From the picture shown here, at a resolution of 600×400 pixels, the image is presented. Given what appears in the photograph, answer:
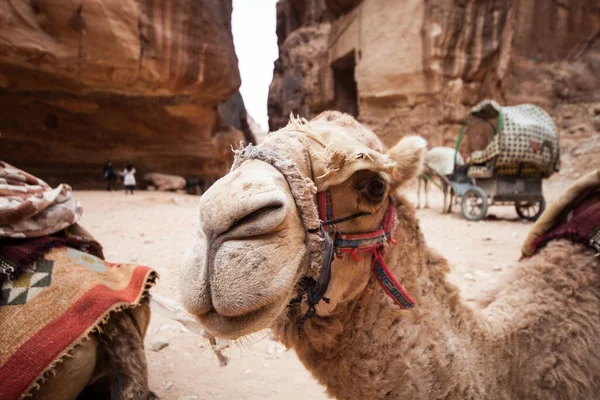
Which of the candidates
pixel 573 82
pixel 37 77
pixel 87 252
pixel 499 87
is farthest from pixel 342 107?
pixel 87 252

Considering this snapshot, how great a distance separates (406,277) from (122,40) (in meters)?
11.9

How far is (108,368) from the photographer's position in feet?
5.82

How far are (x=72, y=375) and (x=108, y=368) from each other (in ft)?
0.73

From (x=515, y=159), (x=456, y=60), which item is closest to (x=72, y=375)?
(x=515, y=159)

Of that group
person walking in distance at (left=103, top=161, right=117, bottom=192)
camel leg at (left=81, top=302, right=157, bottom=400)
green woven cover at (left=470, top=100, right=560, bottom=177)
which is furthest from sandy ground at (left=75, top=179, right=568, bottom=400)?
person walking in distance at (left=103, top=161, right=117, bottom=192)

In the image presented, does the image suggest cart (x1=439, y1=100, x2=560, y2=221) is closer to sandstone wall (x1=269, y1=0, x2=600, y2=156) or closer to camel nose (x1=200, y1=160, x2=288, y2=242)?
sandstone wall (x1=269, y1=0, x2=600, y2=156)

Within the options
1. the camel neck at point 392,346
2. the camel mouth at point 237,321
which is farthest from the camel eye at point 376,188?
the camel mouth at point 237,321

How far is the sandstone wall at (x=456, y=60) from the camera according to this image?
14.1 metres

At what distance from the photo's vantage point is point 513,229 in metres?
7.03

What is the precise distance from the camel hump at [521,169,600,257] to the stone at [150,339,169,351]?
99.6 inches

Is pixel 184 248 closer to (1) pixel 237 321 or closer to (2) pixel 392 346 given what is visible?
(1) pixel 237 321

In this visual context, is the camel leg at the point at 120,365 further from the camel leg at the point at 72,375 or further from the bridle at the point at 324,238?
the bridle at the point at 324,238

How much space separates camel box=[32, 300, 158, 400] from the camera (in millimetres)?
1539

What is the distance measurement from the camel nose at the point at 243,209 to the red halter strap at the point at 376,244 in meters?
0.23
